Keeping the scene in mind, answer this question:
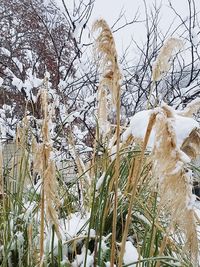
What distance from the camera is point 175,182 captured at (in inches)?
29.2

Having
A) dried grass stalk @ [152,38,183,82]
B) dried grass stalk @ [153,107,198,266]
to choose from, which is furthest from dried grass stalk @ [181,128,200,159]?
dried grass stalk @ [153,107,198,266]

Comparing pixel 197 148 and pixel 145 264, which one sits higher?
pixel 197 148

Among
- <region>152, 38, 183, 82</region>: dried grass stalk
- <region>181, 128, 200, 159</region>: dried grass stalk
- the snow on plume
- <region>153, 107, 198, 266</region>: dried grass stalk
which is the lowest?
<region>153, 107, 198, 266</region>: dried grass stalk

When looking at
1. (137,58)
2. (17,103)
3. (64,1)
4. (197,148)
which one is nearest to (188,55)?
(137,58)

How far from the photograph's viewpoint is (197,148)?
1042mm

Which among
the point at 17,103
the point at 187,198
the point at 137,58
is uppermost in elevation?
the point at 137,58

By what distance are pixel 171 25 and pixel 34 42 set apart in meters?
4.19

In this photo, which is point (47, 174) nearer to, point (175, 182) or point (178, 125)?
point (178, 125)

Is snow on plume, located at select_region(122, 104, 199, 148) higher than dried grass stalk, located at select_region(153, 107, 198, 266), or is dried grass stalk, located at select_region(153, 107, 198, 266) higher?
snow on plume, located at select_region(122, 104, 199, 148)


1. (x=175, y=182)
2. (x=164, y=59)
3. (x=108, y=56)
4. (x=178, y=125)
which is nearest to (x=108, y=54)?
(x=108, y=56)

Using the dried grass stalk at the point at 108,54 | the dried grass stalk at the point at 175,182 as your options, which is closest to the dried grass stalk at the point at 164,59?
the dried grass stalk at the point at 108,54

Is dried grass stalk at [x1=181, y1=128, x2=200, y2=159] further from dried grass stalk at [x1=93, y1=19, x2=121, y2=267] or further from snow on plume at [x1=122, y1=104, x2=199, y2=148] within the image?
dried grass stalk at [x1=93, y1=19, x2=121, y2=267]

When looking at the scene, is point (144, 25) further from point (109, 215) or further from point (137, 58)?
point (109, 215)

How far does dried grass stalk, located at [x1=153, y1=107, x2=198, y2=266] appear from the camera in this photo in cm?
74
